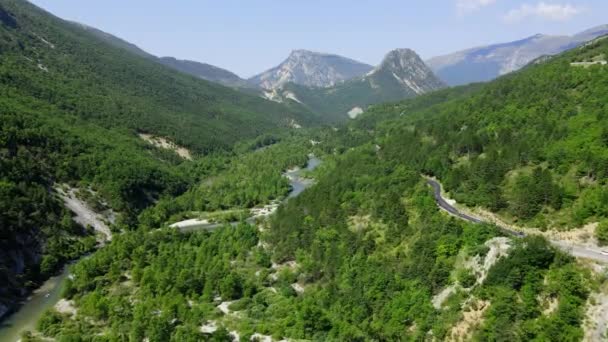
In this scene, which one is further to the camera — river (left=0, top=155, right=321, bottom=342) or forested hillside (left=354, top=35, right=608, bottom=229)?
river (left=0, top=155, right=321, bottom=342)

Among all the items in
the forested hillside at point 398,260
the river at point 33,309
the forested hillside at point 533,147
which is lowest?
the river at point 33,309

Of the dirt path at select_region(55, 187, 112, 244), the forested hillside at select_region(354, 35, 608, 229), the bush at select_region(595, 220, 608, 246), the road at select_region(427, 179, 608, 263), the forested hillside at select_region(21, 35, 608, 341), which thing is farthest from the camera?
the dirt path at select_region(55, 187, 112, 244)

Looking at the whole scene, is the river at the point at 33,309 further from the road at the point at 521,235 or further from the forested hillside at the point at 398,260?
the road at the point at 521,235

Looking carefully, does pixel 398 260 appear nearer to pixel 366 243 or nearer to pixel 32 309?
pixel 366 243

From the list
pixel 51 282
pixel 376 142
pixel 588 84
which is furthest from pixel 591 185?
pixel 376 142

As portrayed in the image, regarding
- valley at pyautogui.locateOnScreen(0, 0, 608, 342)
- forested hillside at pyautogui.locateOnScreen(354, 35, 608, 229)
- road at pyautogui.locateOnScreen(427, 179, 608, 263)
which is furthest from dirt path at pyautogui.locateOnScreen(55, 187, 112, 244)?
road at pyautogui.locateOnScreen(427, 179, 608, 263)

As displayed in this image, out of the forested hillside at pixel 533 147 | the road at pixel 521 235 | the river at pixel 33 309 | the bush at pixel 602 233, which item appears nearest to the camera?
the road at pixel 521 235

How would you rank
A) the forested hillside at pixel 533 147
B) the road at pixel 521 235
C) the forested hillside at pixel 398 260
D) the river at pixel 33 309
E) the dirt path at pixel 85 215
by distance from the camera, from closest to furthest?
the road at pixel 521 235 < the forested hillside at pixel 398 260 < the forested hillside at pixel 533 147 < the river at pixel 33 309 < the dirt path at pixel 85 215

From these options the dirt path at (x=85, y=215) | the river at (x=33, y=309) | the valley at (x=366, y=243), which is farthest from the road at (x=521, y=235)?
the dirt path at (x=85, y=215)

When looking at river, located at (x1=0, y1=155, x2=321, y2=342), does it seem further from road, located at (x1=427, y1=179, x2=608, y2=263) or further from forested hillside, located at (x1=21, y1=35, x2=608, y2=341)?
road, located at (x1=427, y1=179, x2=608, y2=263)
